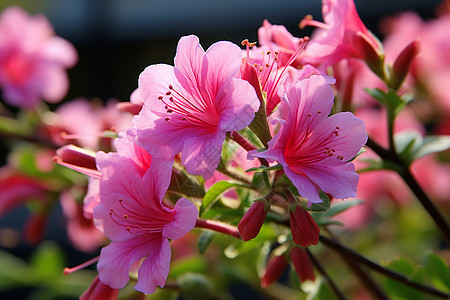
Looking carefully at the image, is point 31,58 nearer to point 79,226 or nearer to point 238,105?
point 79,226

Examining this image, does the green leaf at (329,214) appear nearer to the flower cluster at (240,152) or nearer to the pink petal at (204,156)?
the flower cluster at (240,152)

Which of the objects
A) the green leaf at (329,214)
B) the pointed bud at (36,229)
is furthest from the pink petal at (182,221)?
the pointed bud at (36,229)

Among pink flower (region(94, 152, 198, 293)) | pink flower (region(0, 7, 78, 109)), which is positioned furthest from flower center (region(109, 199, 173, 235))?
pink flower (region(0, 7, 78, 109))

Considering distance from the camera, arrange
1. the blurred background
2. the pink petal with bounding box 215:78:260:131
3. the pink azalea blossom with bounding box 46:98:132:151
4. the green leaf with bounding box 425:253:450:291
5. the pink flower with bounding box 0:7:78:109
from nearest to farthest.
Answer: the pink petal with bounding box 215:78:260:131, the green leaf with bounding box 425:253:450:291, the pink azalea blossom with bounding box 46:98:132:151, the pink flower with bounding box 0:7:78:109, the blurred background

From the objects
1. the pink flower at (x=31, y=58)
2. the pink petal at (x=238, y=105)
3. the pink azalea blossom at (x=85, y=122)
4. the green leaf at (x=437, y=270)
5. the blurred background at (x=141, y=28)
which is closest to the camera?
the pink petal at (x=238, y=105)

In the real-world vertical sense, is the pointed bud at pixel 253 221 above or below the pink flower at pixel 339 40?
below

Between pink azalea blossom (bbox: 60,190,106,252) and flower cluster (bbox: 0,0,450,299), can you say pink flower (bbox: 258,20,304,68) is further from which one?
pink azalea blossom (bbox: 60,190,106,252)

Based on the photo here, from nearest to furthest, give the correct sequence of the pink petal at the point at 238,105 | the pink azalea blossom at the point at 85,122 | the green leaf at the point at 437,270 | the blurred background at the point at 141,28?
the pink petal at the point at 238,105
the green leaf at the point at 437,270
the pink azalea blossom at the point at 85,122
the blurred background at the point at 141,28
